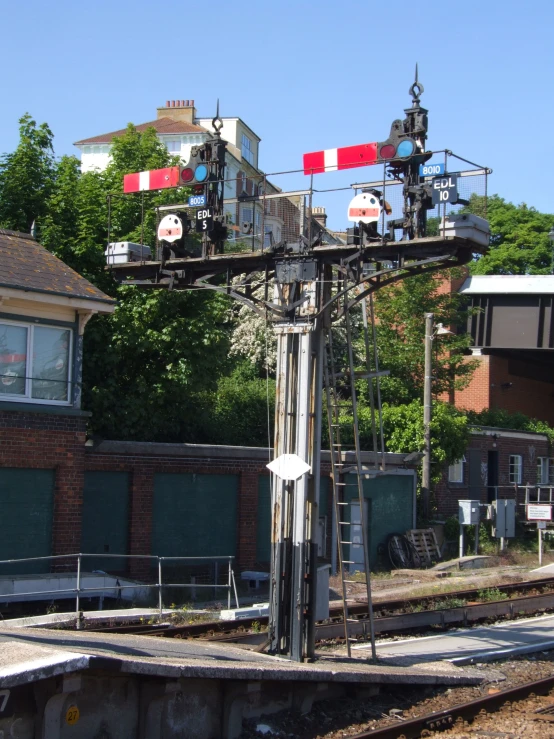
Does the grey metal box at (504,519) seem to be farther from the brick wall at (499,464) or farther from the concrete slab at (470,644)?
the concrete slab at (470,644)

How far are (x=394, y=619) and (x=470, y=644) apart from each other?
1.37 meters

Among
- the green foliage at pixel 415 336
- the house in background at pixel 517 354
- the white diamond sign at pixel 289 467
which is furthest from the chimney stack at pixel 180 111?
the white diamond sign at pixel 289 467

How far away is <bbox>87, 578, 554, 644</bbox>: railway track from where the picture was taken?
531 inches

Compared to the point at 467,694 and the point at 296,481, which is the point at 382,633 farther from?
the point at 296,481

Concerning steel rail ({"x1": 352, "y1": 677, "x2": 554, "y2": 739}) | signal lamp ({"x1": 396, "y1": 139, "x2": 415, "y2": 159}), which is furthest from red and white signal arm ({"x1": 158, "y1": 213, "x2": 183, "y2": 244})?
steel rail ({"x1": 352, "y1": 677, "x2": 554, "y2": 739})

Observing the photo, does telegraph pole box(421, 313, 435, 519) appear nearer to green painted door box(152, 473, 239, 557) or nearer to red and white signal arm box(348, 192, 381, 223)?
green painted door box(152, 473, 239, 557)

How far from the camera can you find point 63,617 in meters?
14.0

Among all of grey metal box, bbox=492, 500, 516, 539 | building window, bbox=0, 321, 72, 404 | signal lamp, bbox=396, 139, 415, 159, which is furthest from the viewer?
grey metal box, bbox=492, 500, 516, 539

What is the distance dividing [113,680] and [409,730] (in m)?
3.20

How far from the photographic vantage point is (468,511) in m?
26.0

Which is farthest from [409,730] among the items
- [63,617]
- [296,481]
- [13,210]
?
[13,210]

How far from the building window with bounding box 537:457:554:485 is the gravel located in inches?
946

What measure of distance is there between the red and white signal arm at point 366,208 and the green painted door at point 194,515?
9791mm

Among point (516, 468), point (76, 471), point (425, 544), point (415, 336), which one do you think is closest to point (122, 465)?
point (76, 471)
